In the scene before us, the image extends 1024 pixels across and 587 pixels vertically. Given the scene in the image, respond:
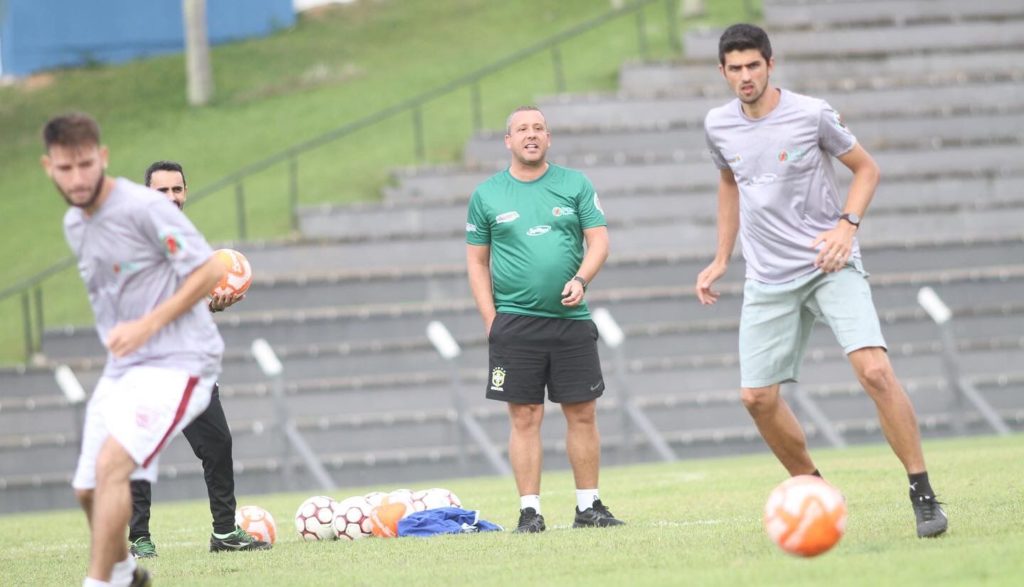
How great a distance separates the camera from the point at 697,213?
2328cm

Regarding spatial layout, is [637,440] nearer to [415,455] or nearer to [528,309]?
[415,455]

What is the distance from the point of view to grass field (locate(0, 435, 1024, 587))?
266 inches

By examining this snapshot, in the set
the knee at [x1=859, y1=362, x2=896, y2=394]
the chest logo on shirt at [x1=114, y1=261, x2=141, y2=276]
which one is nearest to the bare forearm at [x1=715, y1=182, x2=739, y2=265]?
the knee at [x1=859, y1=362, x2=896, y2=394]

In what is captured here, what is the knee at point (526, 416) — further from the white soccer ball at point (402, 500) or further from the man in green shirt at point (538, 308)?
the white soccer ball at point (402, 500)

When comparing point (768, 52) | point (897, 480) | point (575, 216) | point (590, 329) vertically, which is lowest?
point (897, 480)

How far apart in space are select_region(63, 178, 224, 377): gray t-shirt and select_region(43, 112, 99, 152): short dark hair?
290 mm

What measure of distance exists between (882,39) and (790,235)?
20681 millimetres

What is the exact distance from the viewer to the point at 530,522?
30.5ft

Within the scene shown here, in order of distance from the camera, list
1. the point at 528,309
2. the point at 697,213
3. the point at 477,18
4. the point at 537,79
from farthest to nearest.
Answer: the point at 477,18
the point at 537,79
the point at 697,213
the point at 528,309

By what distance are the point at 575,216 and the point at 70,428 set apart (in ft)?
39.2

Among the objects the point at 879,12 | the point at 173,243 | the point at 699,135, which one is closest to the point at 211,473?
the point at 173,243

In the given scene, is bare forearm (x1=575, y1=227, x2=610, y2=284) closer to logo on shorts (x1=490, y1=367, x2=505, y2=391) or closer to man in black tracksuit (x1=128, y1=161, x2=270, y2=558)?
logo on shorts (x1=490, y1=367, x2=505, y2=391)

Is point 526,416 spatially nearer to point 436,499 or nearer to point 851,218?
point 436,499

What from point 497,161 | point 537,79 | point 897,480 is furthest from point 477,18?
point 897,480
